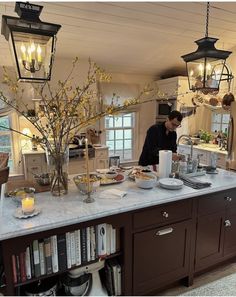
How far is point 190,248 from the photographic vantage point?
1966mm

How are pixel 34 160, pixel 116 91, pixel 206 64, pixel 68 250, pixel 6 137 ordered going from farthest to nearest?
pixel 116 91, pixel 6 137, pixel 34 160, pixel 206 64, pixel 68 250

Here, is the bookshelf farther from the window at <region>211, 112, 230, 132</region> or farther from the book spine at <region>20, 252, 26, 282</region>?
the window at <region>211, 112, 230, 132</region>

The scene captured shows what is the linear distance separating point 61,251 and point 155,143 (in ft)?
6.24

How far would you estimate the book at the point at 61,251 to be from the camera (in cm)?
151

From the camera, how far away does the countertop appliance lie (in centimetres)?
503

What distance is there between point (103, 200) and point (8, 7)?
2407 millimetres

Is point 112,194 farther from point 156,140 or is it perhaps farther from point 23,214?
point 156,140

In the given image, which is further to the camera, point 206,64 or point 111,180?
point 111,180

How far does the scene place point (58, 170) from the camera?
1774 millimetres

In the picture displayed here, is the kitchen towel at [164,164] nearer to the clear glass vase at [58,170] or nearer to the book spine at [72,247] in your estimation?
the clear glass vase at [58,170]

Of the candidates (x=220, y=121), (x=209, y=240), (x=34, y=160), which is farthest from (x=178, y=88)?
(x=209, y=240)

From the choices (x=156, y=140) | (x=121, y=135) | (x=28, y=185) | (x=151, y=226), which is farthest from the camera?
(x=121, y=135)

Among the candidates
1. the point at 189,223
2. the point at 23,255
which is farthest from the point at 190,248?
the point at 23,255

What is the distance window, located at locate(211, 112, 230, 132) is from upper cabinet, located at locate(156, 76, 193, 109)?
29.2 inches
